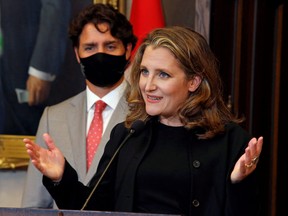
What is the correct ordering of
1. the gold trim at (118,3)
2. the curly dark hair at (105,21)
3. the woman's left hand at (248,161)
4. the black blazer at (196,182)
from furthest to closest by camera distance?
the gold trim at (118,3) → the curly dark hair at (105,21) → the black blazer at (196,182) → the woman's left hand at (248,161)

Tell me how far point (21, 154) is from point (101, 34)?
4.35 ft

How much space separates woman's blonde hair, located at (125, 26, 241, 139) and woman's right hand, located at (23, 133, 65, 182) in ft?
1.08

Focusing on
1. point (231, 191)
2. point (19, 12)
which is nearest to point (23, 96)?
point (19, 12)

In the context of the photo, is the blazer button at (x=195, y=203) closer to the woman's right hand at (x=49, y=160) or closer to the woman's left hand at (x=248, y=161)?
the woman's left hand at (x=248, y=161)

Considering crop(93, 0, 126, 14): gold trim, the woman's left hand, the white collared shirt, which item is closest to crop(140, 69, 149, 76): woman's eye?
the woman's left hand

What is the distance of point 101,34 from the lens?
3.88 meters

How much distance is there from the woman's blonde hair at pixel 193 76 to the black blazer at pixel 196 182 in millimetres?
45

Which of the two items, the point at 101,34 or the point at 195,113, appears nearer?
the point at 195,113

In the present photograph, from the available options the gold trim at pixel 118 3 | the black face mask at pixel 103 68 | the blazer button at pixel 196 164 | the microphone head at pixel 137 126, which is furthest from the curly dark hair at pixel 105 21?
the blazer button at pixel 196 164

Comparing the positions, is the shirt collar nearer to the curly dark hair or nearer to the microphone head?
the curly dark hair

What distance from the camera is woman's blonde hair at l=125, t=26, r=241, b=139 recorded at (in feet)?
9.64

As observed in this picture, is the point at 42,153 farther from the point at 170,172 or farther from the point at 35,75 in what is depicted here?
the point at 35,75

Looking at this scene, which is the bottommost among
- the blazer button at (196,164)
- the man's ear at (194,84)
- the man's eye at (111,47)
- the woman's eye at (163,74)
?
the blazer button at (196,164)

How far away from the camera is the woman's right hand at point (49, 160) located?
2820 mm
